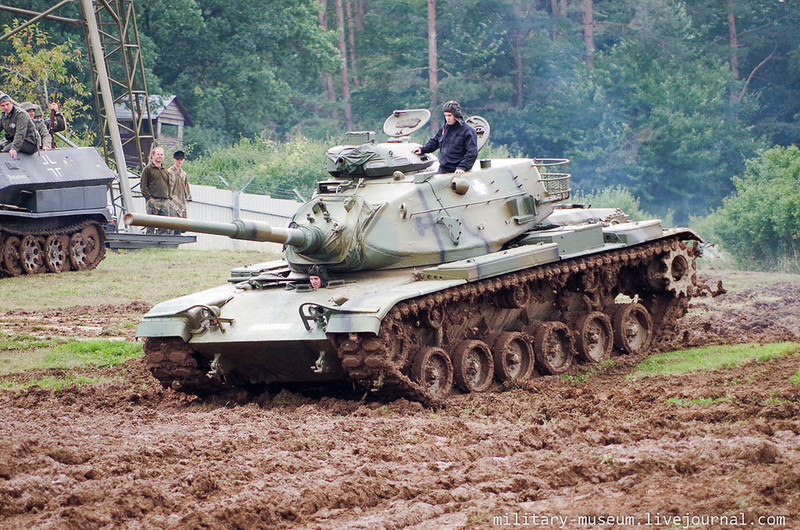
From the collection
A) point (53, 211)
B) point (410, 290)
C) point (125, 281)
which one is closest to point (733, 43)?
point (125, 281)

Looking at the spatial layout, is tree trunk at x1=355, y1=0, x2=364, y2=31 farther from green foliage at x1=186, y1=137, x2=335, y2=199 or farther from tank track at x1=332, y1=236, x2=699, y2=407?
tank track at x1=332, y1=236, x2=699, y2=407

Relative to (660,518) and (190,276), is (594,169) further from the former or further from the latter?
(660,518)

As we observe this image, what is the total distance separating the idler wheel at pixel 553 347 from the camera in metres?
13.8

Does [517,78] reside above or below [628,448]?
above

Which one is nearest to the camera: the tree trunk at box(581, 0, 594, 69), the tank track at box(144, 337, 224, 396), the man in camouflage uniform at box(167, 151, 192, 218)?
the tank track at box(144, 337, 224, 396)

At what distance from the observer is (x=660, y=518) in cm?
660

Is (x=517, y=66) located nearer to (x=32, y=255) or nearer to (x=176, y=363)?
(x=32, y=255)

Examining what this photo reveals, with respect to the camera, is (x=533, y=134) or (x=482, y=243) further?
(x=533, y=134)

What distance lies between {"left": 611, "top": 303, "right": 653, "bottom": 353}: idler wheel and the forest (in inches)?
1124

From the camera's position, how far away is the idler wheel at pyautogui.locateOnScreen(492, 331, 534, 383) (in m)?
13.0

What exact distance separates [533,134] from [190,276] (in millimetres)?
27041

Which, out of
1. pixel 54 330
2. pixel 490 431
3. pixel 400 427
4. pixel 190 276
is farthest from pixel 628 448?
pixel 190 276

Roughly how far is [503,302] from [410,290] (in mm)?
2327

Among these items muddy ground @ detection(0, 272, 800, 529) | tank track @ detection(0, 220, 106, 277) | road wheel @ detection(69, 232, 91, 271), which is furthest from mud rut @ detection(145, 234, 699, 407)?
road wheel @ detection(69, 232, 91, 271)
